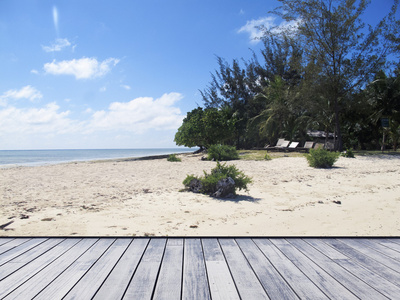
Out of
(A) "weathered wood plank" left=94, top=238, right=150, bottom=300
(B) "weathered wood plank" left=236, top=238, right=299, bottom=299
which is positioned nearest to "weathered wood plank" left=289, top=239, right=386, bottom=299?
(B) "weathered wood plank" left=236, top=238, right=299, bottom=299

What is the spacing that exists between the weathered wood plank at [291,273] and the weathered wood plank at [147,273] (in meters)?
0.94

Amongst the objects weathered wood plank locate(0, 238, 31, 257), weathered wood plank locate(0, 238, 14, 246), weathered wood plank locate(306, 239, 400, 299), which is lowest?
weathered wood plank locate(306, 239, 400, 299)

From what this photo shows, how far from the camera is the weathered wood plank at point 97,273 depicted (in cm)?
187

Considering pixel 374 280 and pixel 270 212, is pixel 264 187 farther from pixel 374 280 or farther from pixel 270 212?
pixel 374 280

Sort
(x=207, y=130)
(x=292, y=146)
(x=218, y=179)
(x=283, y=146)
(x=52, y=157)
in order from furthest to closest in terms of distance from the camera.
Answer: (x=52, y=157) < (x=207, y=130) < (x=283, y=146) < (x=292, y=146) < (x=218, y=179)

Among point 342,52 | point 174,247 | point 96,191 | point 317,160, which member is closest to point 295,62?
point 342,52

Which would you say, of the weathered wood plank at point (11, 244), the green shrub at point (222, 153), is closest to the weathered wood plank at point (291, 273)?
the weathered wood plank at point (11, 244)

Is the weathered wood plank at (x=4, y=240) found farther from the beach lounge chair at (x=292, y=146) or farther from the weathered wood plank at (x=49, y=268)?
the beach lounge chair at (x=292, y=146)

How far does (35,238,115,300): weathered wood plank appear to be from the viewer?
6.13 ft

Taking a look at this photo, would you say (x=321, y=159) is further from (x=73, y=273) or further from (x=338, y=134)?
(x=73, y=273)

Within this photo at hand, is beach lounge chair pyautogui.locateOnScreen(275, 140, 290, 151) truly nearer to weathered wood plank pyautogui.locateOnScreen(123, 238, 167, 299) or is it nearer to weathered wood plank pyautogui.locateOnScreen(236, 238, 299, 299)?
weathered wood plank pyautogui.locateOnScreen(236, 238, 299, 299)

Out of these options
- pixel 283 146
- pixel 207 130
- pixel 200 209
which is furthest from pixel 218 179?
pixel 207 130

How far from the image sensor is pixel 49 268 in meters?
2.26

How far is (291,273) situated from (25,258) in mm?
2194
